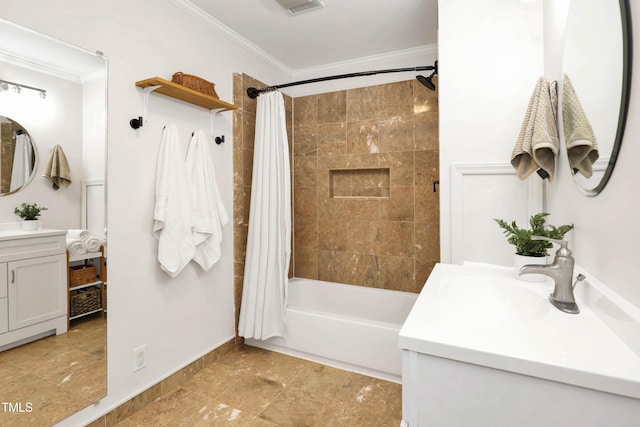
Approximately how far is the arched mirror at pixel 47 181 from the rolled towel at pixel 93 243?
0.17 ft

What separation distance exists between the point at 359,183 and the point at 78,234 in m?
2.18

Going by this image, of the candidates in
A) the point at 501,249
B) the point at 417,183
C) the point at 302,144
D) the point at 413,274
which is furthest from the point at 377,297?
the point at 302,144

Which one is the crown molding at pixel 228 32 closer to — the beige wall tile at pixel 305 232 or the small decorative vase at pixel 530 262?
the beige wall tile at pixel 305 232

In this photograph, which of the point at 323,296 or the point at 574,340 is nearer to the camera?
the point at 574,340

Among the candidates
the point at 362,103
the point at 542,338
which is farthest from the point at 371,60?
the point at 542,338

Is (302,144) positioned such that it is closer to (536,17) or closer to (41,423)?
(536,17)

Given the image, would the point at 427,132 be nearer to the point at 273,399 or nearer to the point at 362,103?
the point at 362,103

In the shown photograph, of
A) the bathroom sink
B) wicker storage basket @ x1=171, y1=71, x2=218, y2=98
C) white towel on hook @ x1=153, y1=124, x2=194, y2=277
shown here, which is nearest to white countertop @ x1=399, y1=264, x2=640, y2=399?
the bathroom sink

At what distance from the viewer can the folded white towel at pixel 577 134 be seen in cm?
106

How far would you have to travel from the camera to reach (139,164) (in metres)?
1.84

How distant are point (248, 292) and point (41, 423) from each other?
4.29 ft

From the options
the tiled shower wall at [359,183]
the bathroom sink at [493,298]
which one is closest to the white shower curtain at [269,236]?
the tiled shower wall at [359,183]

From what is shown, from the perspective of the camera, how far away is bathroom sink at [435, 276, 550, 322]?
111 cm

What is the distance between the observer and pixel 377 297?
9.59 ft
